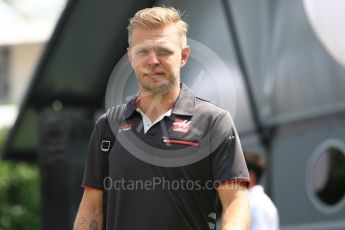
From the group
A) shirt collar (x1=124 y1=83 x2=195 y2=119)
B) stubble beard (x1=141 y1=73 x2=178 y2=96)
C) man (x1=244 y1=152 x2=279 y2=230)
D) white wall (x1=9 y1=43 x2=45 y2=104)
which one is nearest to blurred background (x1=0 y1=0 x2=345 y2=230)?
man (x1=244 y1=152 x2=279 y2=230)

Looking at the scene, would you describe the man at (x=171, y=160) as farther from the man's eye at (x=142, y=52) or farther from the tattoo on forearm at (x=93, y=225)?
the tattoo on forearm at (x=93, y=225)

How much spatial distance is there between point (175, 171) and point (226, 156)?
18cm

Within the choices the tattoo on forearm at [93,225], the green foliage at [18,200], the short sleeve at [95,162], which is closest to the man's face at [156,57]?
the short sleeve at [95,162]

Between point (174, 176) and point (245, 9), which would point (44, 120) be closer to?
point (245, 9)

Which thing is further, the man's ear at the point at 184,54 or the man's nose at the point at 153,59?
the man's ear at the point at 184,54

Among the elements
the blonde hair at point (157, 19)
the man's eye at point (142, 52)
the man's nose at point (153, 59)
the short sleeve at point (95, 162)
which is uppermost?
the blonde hair at point (157, 19)

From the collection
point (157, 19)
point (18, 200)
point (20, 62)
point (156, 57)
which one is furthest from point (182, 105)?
point (20, 62)

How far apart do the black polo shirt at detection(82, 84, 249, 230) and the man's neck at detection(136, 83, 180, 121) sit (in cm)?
5

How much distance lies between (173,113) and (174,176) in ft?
0.76

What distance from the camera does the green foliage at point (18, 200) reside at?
15273mm

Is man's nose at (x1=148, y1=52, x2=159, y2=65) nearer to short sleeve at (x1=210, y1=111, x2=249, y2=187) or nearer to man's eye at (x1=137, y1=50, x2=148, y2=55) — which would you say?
man's eye at (x1=137, y1=50, x2=148, y2=55)

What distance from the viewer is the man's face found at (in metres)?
2.88

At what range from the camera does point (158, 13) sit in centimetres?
291

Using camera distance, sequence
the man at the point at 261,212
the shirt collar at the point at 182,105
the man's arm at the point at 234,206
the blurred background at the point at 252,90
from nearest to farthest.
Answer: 1. the man's arm at the point at 234,206
2. the shirt collar at the point at 182,105
3. the man at the point at 261,212
4. the blurred background at the point at 252,90
